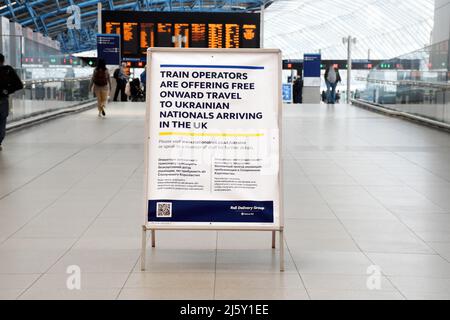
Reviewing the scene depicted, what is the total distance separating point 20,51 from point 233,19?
1487cm

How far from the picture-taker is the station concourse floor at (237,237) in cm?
481

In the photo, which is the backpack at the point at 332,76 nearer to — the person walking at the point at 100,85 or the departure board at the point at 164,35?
the departure board at the point at 164,35

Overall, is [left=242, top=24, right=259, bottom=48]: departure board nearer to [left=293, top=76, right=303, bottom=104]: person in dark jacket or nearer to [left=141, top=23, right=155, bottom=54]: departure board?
[left=141, top=23, right=155, bottom=54]: departure board

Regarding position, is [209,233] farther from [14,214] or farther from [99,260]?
[14,214]

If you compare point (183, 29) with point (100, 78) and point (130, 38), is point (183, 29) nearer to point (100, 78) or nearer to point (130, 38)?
point (130, 38)

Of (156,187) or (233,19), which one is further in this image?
(233,19)

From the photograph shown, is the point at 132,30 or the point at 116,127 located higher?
the point at 132,30

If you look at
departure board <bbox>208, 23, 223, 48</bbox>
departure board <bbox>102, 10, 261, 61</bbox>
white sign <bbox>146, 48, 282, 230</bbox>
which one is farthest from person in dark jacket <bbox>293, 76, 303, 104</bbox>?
white sign <bbox>146, 48, 282, 230</bbox>

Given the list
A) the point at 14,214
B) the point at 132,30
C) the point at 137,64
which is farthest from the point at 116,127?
the point at 137,64

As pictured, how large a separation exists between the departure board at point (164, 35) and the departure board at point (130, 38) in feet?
3.40

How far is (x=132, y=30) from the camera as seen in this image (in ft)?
108

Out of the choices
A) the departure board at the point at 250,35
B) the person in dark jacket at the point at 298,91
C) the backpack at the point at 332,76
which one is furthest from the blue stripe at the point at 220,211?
the person in dark jacket at the point at 298,91

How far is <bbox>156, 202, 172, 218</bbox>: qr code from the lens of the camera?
528 centimetres

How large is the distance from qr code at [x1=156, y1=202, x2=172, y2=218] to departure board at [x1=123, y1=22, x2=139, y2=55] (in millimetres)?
28153
